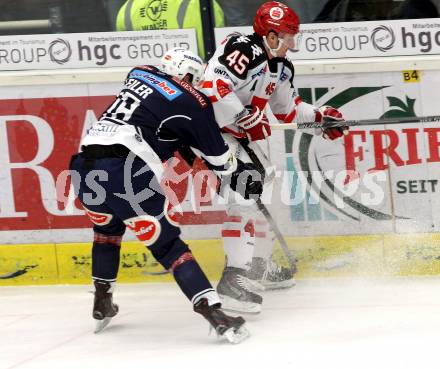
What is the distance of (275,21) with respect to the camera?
16.2 ft

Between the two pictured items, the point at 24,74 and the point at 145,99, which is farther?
the point at 24,74

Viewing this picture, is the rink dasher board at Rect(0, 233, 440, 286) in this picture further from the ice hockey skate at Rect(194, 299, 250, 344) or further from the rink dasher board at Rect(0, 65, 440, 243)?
the ice hockey skate at Rect(194, 299, 250, 344)

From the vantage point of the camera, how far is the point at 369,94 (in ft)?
18.2

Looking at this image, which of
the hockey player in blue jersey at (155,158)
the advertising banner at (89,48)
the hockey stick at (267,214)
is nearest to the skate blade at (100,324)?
the hockey player in blue jersey at (155,158)


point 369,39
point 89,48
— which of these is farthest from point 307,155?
point 89,48

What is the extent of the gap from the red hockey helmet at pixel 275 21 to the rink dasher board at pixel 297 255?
1.28 meters

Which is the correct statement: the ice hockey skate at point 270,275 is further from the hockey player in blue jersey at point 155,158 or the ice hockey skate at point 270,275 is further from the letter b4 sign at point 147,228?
the letter b4 sign at point 147,228

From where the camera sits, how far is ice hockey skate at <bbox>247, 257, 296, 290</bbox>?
538cm

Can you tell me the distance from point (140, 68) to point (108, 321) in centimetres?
121

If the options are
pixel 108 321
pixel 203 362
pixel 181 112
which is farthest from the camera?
pixel 108 321

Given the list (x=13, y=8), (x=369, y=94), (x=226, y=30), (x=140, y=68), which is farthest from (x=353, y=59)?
(x=13, y=8)

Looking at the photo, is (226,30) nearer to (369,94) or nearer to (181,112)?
(369,94)

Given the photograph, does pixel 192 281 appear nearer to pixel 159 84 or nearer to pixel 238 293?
pixel 238 293

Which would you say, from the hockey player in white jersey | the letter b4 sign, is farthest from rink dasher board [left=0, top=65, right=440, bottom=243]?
the letter b4 sign
